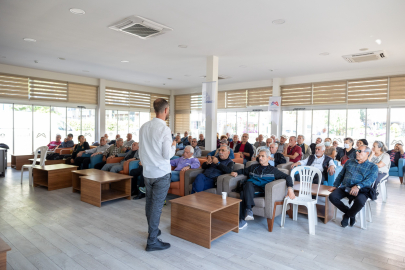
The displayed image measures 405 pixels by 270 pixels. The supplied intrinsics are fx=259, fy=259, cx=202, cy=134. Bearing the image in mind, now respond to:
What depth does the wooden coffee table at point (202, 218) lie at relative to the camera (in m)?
3.42

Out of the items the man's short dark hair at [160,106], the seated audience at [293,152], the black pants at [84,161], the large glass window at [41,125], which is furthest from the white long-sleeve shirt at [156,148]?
the large glass window at [41,125]

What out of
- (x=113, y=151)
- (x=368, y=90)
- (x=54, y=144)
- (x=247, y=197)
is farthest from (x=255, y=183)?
(x=54, y=144)

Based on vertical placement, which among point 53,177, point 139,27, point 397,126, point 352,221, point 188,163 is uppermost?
point 139,27

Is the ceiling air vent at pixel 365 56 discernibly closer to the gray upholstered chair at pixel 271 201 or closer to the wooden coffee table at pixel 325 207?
the wooden coffee table at pixel 325 207

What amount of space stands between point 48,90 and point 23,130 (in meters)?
1.90

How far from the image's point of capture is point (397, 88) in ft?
29.7

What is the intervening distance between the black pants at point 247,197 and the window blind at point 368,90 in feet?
25.4

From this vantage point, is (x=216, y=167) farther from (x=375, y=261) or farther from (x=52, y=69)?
(x=52, y=69)

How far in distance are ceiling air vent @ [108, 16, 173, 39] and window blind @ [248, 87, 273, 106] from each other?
288 inches

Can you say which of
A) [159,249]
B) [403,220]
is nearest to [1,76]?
[159,249]

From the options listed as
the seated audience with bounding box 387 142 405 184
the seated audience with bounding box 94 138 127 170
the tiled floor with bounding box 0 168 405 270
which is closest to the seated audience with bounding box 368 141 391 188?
the tiled floor with bounding box 0 168 405 270

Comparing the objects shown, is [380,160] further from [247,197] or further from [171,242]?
[171,242]

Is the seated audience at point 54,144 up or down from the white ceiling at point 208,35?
down

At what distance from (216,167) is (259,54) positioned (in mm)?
4166
